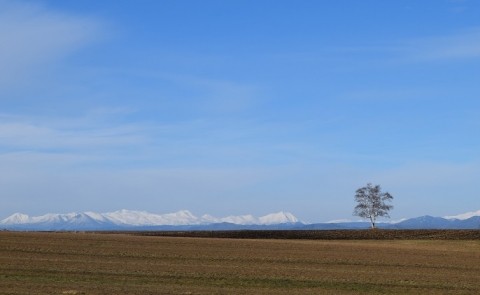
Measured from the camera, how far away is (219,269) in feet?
144

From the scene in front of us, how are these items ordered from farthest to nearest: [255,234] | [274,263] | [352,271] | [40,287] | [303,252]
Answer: [255,234], [303,252], [274,263], [352,271], [40,287]

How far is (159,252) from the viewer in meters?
55.7

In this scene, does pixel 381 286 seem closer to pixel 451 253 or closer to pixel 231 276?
pixel 231 276

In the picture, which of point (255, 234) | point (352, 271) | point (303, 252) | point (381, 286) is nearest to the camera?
point (381, 286)

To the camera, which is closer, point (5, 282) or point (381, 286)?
point (5, 282)

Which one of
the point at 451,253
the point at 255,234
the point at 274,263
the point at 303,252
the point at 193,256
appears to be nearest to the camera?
the point at 274,263

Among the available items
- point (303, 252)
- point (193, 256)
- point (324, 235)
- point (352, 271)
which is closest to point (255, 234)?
point (324, 235)

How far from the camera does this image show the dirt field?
1378 inches

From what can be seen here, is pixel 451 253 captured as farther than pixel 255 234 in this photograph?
No

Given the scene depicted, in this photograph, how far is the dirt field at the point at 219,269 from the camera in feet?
115

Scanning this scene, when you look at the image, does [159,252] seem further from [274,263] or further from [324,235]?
[324,235]

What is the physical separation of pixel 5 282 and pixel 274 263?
2166cm

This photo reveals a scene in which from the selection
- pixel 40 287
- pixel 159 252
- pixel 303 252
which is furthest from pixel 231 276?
pixel 303 252

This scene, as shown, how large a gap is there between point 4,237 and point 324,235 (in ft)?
162
